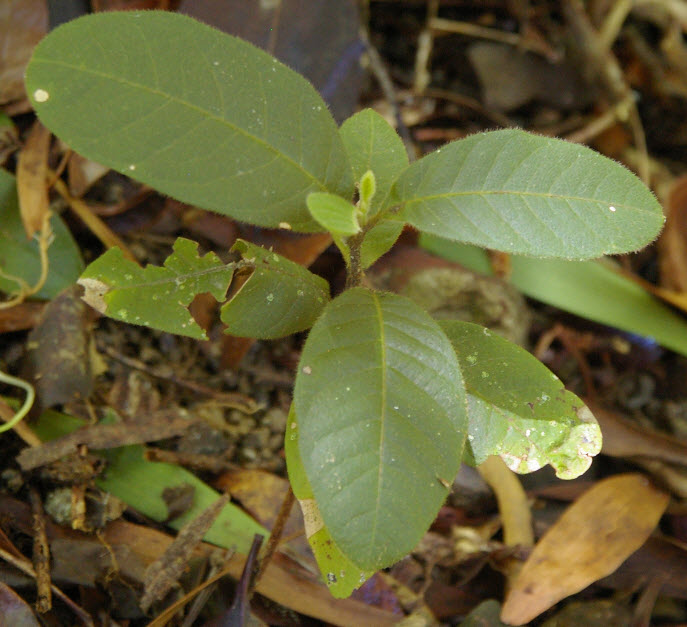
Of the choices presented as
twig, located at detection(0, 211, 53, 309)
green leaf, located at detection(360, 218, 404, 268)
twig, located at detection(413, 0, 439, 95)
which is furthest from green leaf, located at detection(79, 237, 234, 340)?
twig, located at detection(413, 0, 439, 95)

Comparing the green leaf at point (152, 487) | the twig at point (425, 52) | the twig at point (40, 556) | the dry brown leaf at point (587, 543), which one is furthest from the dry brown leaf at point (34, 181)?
the dry brown leaf at point (587, 543)

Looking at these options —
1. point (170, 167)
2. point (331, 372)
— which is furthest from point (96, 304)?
point (331, 372)

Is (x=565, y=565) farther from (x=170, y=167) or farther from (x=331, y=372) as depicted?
(x=170, y=167)

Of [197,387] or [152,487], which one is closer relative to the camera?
[152,487]

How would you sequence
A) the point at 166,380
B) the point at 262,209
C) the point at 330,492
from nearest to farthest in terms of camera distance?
1. the point at 330,492
2. the point at 262,209
3. the point at 166,380

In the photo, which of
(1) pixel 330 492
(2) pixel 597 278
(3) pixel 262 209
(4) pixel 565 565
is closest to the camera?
(1) pixel 330 492

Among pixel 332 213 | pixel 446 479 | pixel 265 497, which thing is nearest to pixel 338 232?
pixel 332 213

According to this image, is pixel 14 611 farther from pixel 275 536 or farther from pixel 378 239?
pixel 378 239
